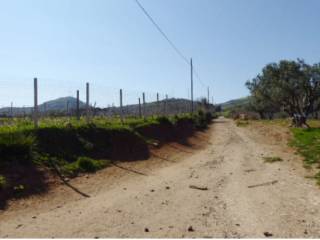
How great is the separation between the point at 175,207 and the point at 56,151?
5.77m

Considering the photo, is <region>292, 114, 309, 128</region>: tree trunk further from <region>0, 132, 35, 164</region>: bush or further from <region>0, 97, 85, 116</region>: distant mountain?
<region>0, 132, 35, 164</region>: bush

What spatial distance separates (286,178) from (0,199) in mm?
7699

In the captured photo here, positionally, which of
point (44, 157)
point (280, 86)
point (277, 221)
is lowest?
point (277, 221)

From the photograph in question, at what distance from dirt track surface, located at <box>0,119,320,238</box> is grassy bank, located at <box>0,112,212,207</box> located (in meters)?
0.66

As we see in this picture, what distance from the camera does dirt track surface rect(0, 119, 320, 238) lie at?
6.26 meters

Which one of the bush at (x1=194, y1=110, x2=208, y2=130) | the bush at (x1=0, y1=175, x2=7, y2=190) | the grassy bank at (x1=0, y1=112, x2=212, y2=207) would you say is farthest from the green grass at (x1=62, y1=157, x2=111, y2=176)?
the bush at (x1=194, y1=110, x2=208, y2=130)

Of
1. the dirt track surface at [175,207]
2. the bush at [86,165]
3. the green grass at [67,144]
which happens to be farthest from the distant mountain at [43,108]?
the dirt track surface at [175,207]

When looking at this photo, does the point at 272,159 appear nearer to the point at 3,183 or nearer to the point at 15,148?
the point at 15,148

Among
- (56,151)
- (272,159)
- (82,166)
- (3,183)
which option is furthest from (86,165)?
(272,159)

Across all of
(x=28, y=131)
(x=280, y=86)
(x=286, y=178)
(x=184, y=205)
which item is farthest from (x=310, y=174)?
(x=280, y=86)

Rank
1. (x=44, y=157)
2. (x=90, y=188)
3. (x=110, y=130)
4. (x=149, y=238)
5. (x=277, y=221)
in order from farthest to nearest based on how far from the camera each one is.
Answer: (x=110, y=130), (x=44, y=157), (x=90, y=188), (x=277, y=221), (x=149, y=238)

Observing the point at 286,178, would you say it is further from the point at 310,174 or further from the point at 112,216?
the point at 112,216

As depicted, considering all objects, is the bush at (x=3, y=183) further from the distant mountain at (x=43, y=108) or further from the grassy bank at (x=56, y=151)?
the distant mountain at (x=43, y=108)

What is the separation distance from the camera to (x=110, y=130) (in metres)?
16.4
